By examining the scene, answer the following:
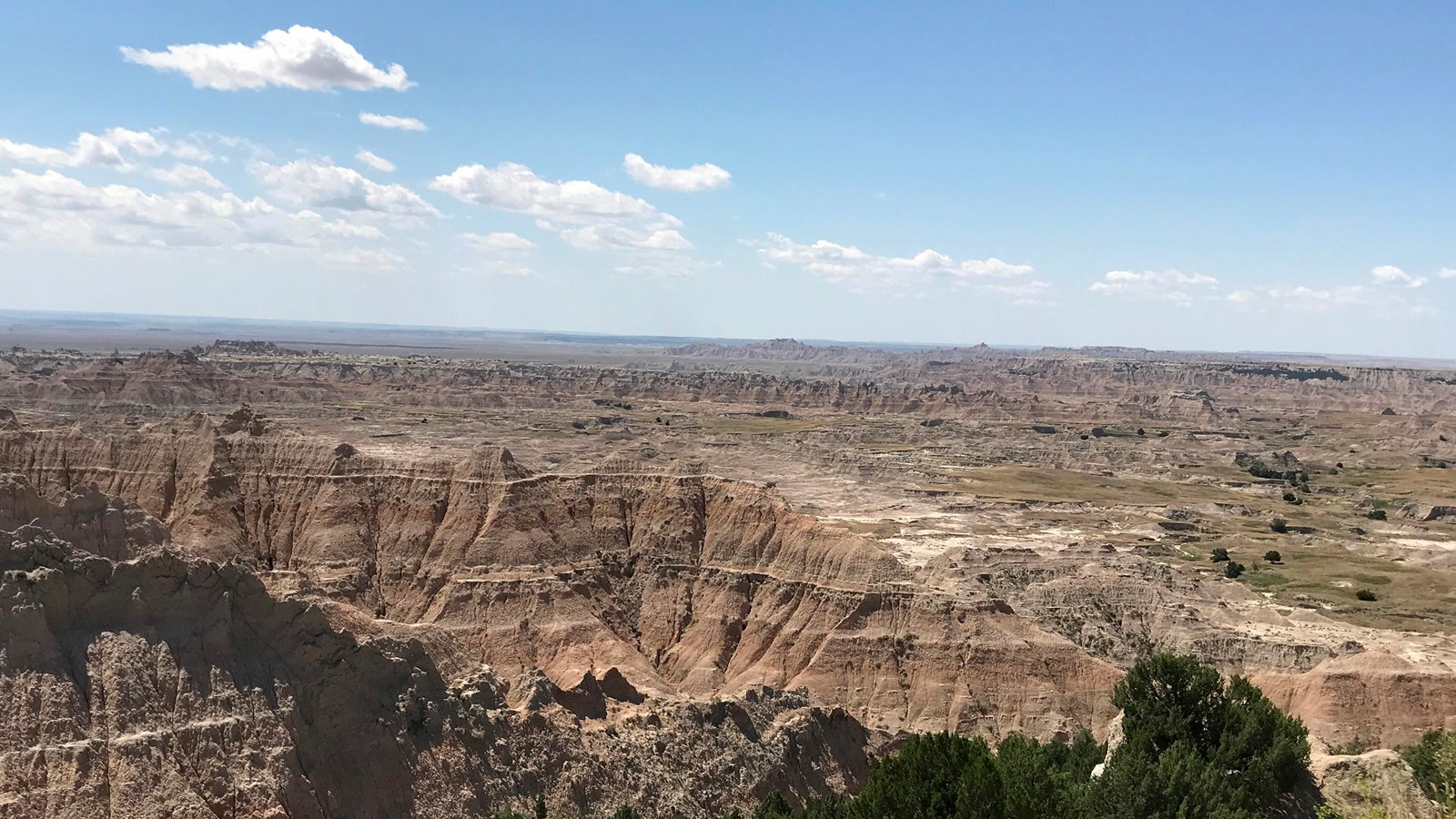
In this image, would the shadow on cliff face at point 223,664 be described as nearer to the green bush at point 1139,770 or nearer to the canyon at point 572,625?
the canyon at point 572,625

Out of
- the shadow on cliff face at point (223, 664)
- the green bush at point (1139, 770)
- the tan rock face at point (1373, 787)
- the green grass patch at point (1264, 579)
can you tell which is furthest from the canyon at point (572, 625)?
the green bush at point (1139, 770)

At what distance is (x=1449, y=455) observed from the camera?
19112cm

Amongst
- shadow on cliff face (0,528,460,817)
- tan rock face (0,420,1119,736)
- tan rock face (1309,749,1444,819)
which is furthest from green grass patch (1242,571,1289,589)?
shadow on cliff face (0,528,460,817)

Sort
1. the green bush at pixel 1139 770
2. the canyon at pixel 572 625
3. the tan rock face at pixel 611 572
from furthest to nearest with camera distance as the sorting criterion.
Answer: the tan rock face at pixel 611 572 → the canyon at pixel 572 625 → the green bush at pixel 1139 770

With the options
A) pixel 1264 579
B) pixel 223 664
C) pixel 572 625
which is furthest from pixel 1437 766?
pixel 1264 579

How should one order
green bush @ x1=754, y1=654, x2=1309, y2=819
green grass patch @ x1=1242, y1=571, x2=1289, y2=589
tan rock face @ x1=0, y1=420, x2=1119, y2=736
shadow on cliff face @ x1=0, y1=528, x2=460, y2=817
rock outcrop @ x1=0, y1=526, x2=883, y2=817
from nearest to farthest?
green bush @ x1=754, y1=654, x2=1309, y2=819 → rock outcrop @ x1=0, y1=526, x2=883, y2=817 → shadow on cliff face @ x1=0, y1=528, x2=460, y2=817 → tan rock face @ x1=0, y1=420, x2=1119, y2=736 → green grass patch @ x1=1242, y1=571, x2=1289, y2=589

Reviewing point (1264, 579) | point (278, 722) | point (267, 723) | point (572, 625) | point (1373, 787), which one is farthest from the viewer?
point (1264, 579)

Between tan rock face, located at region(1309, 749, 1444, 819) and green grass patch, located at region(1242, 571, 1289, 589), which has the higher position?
tan rock face, located at region(1309, 749, 1444, 819)

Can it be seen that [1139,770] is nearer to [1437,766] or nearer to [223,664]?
[1437,766]

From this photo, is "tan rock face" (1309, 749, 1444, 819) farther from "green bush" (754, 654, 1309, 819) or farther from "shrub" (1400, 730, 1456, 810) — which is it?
"green bush" (754, 654, 1309, 819)

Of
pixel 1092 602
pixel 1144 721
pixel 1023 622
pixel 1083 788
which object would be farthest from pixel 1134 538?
pixel 1083 788

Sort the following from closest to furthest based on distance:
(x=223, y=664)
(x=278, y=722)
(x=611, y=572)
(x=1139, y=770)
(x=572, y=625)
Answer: (x=1139, y=770), (x=278, y=722), (x=223, y=664), (x=572, y=625), (x=611, y=572)

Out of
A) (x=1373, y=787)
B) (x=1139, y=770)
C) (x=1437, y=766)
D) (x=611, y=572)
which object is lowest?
(x=611, y=572)

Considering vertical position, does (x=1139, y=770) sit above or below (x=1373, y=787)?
above
